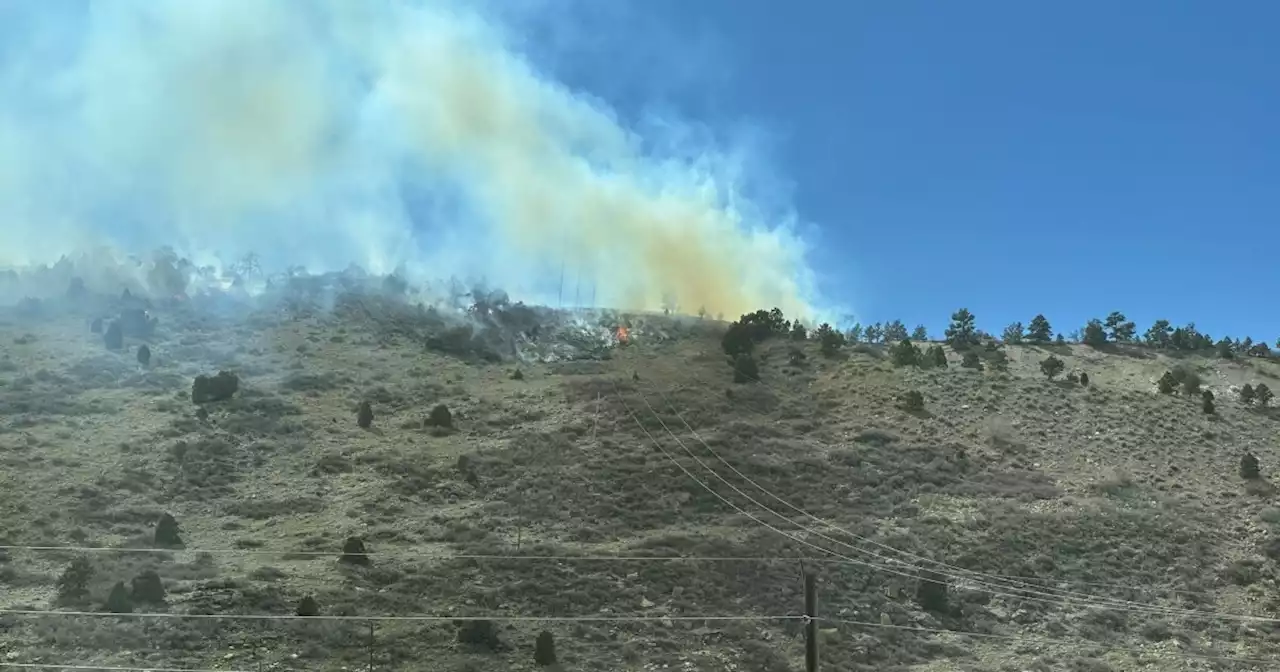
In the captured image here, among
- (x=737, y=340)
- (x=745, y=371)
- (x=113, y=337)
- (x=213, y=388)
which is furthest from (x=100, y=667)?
(x=737, y=340)

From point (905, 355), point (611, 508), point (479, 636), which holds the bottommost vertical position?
point (479, 636)

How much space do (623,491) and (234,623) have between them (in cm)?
1762

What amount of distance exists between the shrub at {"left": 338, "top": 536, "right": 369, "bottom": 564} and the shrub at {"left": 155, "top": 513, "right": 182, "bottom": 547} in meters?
5.48

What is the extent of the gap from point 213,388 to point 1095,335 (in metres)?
57.4

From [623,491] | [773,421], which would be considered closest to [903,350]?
[773,421]

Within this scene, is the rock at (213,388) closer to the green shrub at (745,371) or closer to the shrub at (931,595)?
the green shrub at (745,371)

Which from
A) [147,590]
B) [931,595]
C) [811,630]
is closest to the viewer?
[811,630]

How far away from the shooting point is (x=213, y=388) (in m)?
49.5

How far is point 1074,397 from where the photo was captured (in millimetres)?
56656

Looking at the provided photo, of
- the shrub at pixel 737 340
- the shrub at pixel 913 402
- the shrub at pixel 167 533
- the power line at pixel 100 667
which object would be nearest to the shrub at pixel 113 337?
the shrub at pixel 167 533

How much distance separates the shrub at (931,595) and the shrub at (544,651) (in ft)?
42.4

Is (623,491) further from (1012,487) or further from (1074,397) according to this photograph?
(1074,397)

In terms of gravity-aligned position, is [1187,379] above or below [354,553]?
above

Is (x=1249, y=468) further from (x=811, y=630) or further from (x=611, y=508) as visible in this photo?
(x=811, y=630)
